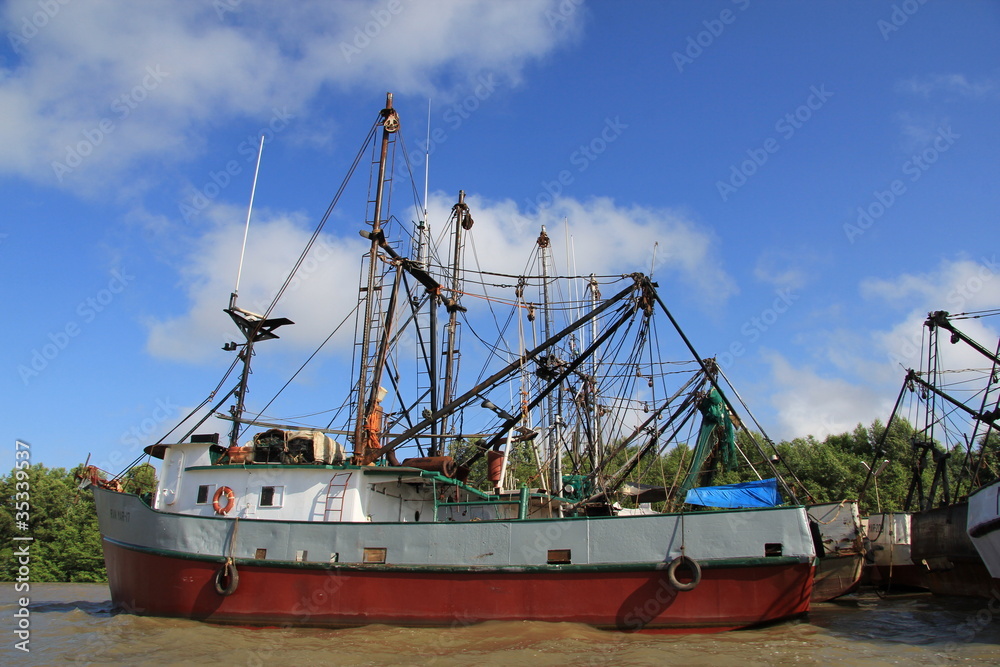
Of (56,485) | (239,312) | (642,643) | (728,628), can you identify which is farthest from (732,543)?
(56,485)

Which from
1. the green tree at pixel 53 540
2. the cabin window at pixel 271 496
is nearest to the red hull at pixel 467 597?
the cabin window at pixel 271 496

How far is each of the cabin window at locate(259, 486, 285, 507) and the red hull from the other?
56.0 inches

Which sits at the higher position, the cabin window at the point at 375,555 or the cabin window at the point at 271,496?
the cabin window at the point at 271,496

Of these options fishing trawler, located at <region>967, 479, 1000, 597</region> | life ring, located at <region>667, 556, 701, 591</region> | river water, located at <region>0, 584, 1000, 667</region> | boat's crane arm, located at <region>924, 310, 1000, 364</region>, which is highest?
boat's crane arm, located at <region>924, 310, 1000, 364</region>

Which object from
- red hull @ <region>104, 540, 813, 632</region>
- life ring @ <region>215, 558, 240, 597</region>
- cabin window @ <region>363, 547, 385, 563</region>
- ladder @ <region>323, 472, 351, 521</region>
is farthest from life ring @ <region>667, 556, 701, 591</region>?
life ring @ <region>215, 558, 240, 597</region>

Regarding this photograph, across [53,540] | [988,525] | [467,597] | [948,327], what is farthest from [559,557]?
[53,540]

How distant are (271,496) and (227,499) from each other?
39.6 inches

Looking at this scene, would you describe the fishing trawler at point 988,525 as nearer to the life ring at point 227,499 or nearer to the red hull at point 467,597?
the red hull at point 467,597

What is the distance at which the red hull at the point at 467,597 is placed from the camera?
37.5ft

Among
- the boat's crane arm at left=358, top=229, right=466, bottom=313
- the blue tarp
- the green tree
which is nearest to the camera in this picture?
the blue tarp

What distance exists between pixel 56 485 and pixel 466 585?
32.9 metres

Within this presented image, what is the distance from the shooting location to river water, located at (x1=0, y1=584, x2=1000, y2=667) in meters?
9.84

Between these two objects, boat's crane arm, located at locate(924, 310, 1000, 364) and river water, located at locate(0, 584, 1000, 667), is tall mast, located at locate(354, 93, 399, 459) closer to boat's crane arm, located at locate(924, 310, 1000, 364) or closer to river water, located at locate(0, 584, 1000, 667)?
river water, located at locate(0, 584, 1000, 667)

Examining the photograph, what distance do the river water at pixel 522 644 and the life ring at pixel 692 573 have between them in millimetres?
800
